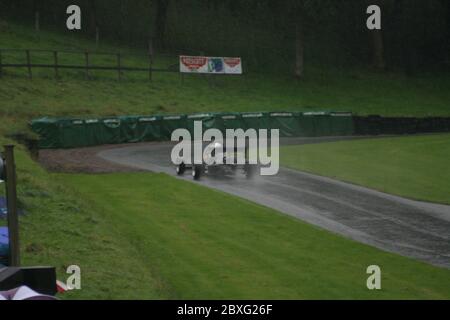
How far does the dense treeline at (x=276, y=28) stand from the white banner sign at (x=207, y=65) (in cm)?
703

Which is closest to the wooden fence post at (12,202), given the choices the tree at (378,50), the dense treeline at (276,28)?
the dense treeline at (276,28)

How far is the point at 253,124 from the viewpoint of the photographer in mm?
47188

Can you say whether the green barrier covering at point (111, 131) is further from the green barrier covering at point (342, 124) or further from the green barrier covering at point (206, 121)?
the green barrier covering at point (342, 124)

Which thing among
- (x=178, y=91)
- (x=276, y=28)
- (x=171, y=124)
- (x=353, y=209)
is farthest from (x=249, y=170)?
(x=276, y=28)

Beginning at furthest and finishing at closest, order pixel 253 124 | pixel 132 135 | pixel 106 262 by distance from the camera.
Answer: pixel 253 124 → pixel 132 135 → pixel 106 262

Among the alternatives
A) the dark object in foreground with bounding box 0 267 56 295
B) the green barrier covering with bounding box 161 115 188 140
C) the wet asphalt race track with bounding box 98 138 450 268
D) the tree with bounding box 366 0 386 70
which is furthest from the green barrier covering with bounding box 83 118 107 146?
the tree with bounding box 366 0 386 70

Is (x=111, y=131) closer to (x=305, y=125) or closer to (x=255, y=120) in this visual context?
(x=255, y=120)

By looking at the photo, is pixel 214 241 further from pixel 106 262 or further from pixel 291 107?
pixel 291 107

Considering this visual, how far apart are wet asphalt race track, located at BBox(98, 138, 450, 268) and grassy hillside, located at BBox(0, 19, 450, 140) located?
41.5 feet

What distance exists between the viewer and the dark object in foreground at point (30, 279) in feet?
31.8

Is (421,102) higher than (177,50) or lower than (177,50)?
lower

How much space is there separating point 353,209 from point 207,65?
1365 inches

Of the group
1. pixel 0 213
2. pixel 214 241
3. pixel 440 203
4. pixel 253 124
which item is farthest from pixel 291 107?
pixel 0 213
